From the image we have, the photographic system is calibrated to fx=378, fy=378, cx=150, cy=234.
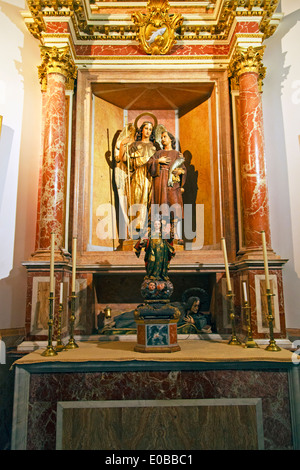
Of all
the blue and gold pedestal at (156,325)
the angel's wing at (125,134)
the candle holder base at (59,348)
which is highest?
the angel's wing at (125,134)

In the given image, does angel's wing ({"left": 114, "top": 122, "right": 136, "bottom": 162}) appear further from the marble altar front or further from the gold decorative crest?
the marble altar front

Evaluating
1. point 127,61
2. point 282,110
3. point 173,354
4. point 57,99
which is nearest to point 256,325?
point 173,354

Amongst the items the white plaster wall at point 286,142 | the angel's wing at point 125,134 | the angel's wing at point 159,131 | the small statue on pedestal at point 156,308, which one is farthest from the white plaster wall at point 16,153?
the white plaster wall at point 286,142

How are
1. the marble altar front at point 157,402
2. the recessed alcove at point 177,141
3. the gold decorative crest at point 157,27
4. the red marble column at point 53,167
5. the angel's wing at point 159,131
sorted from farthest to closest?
the angel's wing at point 159,131 < the recessed alcove at point 177,141 < the gold decorative crest at point 157,27 < the red marble column at point 53,167 < the marble altar front at point 157,402

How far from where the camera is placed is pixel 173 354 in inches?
118

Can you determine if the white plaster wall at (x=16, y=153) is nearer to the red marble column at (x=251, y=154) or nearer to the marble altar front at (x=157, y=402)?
the marble altar front at (x=157, y=402)

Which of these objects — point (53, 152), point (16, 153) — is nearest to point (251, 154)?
point (53, 152)

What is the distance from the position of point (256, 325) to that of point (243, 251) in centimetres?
86

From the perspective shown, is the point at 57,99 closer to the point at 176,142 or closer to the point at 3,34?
the point at 3,34

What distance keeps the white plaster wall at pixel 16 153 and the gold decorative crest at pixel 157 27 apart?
1460mm

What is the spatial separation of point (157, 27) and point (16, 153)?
8.16 feet

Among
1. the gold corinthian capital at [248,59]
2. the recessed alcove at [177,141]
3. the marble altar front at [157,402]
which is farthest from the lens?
the recessed alcove at [177,141]

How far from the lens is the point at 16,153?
4812 mm

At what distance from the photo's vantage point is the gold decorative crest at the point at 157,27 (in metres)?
4.99
